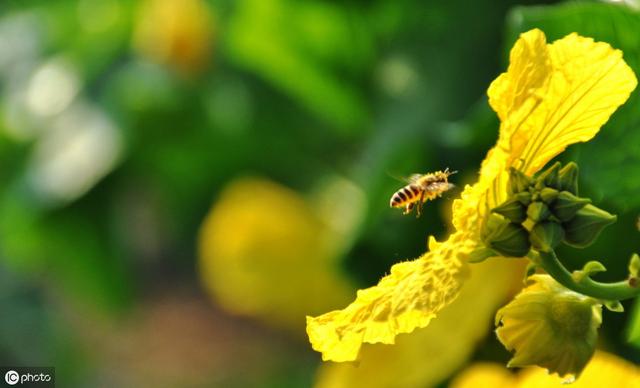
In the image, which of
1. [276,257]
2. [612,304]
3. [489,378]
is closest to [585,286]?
[612,304]

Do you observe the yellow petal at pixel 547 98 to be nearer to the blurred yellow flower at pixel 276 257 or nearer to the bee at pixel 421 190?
the bee at pixel 421 190

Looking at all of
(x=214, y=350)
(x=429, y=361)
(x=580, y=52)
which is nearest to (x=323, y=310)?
(x=429, y=361)

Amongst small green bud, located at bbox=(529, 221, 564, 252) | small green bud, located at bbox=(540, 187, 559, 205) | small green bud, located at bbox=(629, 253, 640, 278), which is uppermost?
small green bud, located at bbox=(540, 187, 559, 205)

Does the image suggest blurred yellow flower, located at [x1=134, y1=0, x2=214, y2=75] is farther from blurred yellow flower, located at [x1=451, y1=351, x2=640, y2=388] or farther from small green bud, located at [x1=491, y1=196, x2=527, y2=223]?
small green bud, located at [x1=491, y1=196, x2=527, y2=223]

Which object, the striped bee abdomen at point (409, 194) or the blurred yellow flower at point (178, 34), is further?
the blurred yellow flower at point (178, 34)

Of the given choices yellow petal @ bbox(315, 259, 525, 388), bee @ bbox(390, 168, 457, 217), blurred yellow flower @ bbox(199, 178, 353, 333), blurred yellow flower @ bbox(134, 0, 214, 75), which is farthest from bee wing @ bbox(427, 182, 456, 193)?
blurred yellow flower @ bbox(134, 0, 214, 75)

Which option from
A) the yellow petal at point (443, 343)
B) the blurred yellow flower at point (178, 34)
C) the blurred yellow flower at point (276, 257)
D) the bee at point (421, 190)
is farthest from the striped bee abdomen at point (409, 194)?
the blurred yellow flower at point (178, 34)

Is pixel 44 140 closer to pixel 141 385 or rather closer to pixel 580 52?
pixel 141 385
